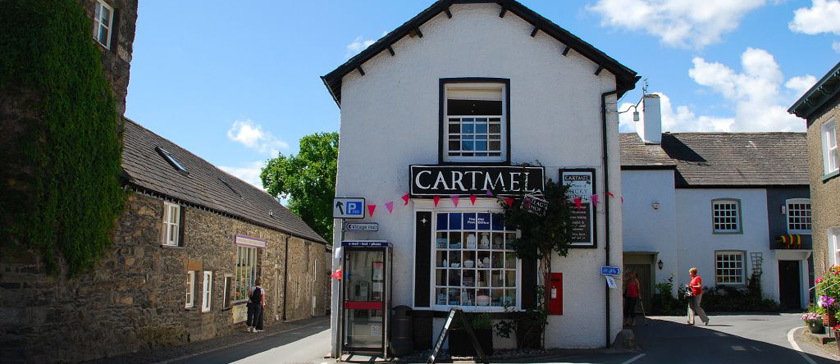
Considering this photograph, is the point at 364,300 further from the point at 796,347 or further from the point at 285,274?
the point at 285,274

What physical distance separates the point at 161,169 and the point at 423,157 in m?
7.91

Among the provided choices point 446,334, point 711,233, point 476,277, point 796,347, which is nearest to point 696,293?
point 796,347

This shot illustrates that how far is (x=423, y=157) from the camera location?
45.6ft

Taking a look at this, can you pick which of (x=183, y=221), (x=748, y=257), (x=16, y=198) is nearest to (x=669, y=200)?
(x=748, y=257)

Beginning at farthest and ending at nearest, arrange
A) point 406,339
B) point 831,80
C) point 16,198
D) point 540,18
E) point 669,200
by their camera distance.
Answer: point 669,200 < point 831,80 < point 540,18 < point 406,339 < point 16,198

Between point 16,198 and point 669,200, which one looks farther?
point 669,200

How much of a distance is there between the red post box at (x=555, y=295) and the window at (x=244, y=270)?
11606 mm

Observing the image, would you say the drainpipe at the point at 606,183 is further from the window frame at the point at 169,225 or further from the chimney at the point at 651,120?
the chimney at the point at 651,120

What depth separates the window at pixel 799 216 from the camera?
91.7ft

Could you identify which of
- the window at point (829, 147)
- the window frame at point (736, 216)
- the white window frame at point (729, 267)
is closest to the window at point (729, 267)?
the white window frame at point (729, 267)

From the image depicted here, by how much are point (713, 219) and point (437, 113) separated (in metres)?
18.8

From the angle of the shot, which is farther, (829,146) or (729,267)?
(729,267)

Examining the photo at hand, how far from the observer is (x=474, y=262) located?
1352 cm

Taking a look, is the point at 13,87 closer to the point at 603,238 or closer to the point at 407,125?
the point at 407,125
